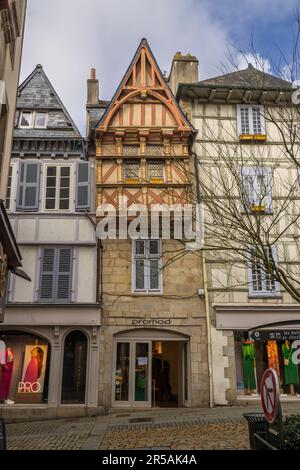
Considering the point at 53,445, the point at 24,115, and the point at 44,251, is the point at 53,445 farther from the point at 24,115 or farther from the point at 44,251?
the point at 24,115

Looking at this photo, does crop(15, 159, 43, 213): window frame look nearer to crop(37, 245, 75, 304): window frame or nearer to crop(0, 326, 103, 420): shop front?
crop(37, 245, 75, 304): window frame

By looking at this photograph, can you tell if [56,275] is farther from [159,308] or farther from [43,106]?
[43,106]

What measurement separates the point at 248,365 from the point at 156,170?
265 inches

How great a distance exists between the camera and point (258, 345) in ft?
42.5

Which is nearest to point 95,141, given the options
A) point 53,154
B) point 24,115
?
point 53,154

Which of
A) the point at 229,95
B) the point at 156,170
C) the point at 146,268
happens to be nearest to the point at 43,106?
the point at 156,170

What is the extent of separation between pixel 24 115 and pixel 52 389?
9220 mm

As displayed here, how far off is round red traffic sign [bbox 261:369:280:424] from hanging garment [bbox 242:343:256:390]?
8.40m

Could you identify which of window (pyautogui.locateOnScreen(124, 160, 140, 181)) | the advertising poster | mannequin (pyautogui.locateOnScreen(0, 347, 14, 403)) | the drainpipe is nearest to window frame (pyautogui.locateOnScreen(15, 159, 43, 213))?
window (pyautogui.locateOnScreen(124, 160, 140, 181))

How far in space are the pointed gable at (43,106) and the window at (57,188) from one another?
3.82ft

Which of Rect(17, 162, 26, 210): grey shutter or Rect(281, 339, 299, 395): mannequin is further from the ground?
Rect(17, 162, 26, 210): grey shutter

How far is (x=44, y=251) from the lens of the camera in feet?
44.3

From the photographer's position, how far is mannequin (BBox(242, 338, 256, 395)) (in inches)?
500

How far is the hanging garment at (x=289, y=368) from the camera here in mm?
12695
